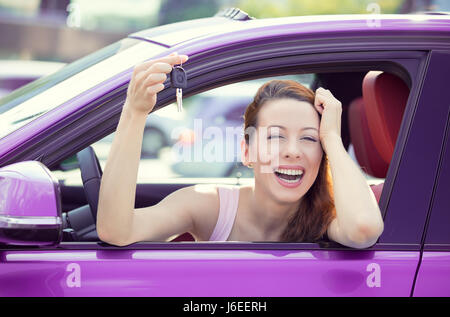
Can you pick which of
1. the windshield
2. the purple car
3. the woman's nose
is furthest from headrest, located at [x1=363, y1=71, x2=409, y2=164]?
the windshield

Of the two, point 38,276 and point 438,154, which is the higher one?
point 438,154

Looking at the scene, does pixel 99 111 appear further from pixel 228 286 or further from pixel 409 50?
pixel 409 50

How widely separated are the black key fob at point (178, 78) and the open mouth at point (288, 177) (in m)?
0.42

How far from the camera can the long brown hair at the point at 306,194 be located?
7.17ft

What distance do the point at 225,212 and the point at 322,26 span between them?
634 mm

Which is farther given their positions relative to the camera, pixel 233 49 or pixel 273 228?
pixel 273 228

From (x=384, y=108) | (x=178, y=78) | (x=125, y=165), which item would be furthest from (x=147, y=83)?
(x=384, y=108)

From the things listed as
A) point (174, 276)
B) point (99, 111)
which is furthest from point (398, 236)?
point (99, 111)

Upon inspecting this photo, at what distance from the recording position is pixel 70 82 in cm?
217

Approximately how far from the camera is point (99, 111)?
191cm

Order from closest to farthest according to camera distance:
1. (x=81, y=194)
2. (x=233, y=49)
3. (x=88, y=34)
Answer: (x=233, y=49)
(x=81, y=194)
(x=88, y=34)

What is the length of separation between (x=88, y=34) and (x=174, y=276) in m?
26.4

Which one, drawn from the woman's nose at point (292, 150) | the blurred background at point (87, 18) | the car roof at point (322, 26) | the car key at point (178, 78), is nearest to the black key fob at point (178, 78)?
the car key at point (178, 78)

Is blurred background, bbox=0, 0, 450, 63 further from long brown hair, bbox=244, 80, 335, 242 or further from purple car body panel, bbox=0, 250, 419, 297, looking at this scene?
purple car body panel, bbox=0, 250, 419, 297
